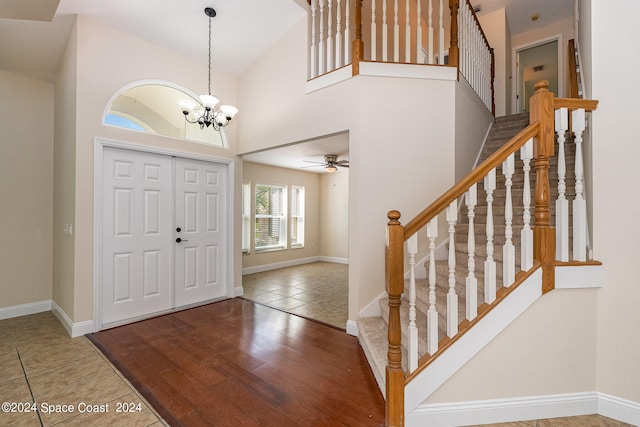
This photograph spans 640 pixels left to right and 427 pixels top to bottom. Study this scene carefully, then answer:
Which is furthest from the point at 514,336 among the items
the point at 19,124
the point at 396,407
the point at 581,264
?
the point at 19,124

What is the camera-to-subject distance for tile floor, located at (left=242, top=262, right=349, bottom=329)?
3.75 meters

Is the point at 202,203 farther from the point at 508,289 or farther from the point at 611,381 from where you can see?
the point at 611,381

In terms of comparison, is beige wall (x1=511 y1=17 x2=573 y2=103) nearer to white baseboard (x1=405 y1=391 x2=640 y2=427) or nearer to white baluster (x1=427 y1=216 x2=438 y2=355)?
white baseboard (x1=405 y1=391 x2=640 y2=427)

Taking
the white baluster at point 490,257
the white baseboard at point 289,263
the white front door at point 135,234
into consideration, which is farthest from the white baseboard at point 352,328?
the white baseboard at point 289,263

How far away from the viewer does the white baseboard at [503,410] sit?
174 cm

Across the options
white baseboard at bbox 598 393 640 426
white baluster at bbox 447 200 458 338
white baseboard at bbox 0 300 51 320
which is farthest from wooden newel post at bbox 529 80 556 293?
white baseboard at bbox 0 300 51 320

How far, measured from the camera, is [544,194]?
5.72 ft

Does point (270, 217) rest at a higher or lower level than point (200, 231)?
higher

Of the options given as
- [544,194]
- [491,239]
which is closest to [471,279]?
[491,239]

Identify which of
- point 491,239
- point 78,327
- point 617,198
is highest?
point 617,198

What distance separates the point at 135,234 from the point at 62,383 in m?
1.63

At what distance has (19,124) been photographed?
11.8ft

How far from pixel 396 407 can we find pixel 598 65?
252cm

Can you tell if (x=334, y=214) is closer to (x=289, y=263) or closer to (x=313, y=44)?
(x=289, y=263)
